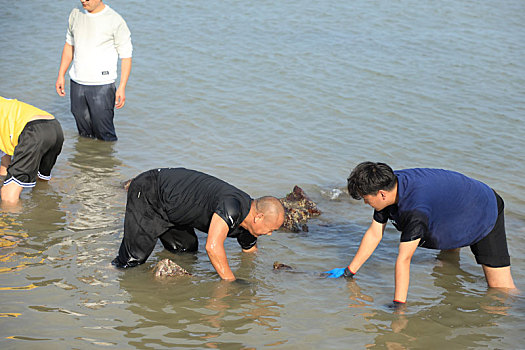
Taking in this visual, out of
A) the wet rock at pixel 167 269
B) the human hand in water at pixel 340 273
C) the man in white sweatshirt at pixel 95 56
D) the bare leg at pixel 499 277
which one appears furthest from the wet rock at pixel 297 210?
the man in white sweatshirt at pixel 95 56

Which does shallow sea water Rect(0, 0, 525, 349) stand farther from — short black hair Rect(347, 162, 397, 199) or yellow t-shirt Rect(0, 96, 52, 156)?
short black hair Rect(347, 162, 397, 199)

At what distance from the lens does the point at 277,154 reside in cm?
843

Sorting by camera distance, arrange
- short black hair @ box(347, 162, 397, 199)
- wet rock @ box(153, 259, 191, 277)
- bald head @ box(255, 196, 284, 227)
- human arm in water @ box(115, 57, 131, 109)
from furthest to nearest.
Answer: human arm in water @ box(115, 57, 131, 109), wet rock @ box(153, 259, 191, 277), bald head @ box(255, 196, 284, 227), short black hair @ box(347, 162, 397, 199)

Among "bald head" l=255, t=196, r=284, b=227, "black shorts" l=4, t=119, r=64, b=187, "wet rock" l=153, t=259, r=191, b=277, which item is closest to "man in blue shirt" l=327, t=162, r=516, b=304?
"bald head" l=255, t=196, r=284, b=227

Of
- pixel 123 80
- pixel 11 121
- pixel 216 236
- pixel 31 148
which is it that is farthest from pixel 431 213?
pixel 123 80

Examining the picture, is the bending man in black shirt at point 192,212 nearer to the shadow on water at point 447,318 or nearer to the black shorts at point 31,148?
the shadow on water at point 447,318

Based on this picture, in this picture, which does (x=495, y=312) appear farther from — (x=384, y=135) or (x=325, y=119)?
(x=325, y=119)

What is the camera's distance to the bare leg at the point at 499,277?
5102 millimetres

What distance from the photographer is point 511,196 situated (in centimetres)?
741

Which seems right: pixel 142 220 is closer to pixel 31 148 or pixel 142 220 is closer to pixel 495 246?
pixel 31 148

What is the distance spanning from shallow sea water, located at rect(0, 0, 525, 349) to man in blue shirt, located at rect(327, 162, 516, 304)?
0.36m

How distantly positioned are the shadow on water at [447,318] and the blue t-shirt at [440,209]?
21.5 inches

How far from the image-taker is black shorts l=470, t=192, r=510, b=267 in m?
4.88

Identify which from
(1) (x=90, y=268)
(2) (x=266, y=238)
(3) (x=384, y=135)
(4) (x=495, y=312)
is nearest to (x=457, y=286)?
(4) (x=495, y=312)
